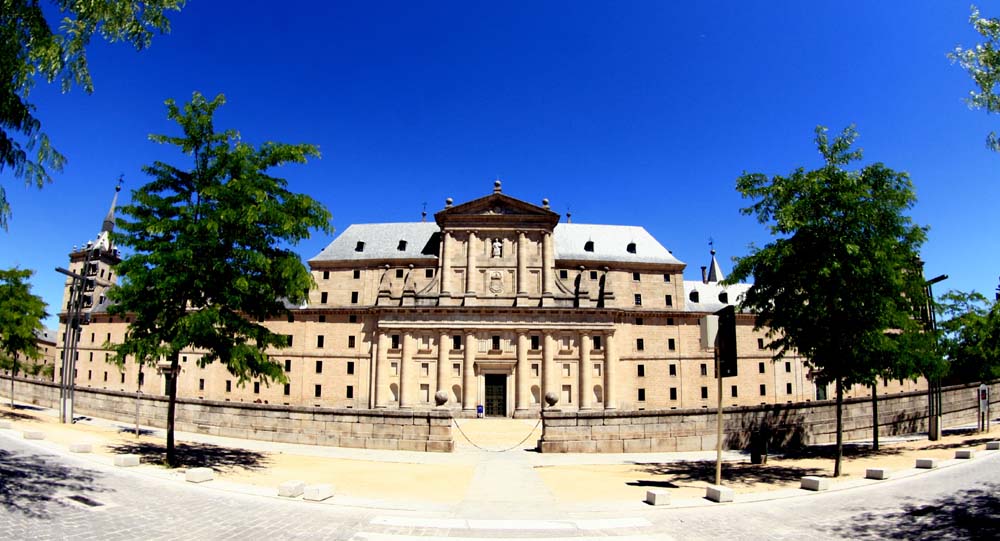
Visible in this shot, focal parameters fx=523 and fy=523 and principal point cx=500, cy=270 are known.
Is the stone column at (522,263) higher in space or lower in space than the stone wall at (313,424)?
higher

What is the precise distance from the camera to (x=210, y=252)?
1633cm

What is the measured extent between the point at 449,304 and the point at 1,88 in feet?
136

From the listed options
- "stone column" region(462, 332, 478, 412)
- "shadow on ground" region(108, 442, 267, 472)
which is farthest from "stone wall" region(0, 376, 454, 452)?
"stone column" region(462, 332, 478, 412)

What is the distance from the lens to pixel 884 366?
2028cm

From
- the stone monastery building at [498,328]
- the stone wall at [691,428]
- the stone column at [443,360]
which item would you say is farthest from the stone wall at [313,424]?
the stone column at [443,360]

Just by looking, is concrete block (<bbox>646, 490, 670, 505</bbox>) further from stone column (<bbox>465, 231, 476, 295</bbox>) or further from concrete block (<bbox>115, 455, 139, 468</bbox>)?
stone column (<bbox>465, 231, 476, 295</bbox>)

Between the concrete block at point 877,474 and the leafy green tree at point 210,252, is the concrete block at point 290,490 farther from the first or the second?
the concrete block at point 877,474

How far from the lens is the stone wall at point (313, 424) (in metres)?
22.9

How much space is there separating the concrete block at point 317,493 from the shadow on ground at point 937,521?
1087 cm

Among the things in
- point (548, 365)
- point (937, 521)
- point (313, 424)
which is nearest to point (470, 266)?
point (548, 365)

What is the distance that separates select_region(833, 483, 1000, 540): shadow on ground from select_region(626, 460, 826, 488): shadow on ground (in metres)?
4.34

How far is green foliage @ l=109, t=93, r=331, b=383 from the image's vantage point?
52.0ft

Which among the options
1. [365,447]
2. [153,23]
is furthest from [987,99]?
[365,447]

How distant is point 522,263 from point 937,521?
4061 cm
